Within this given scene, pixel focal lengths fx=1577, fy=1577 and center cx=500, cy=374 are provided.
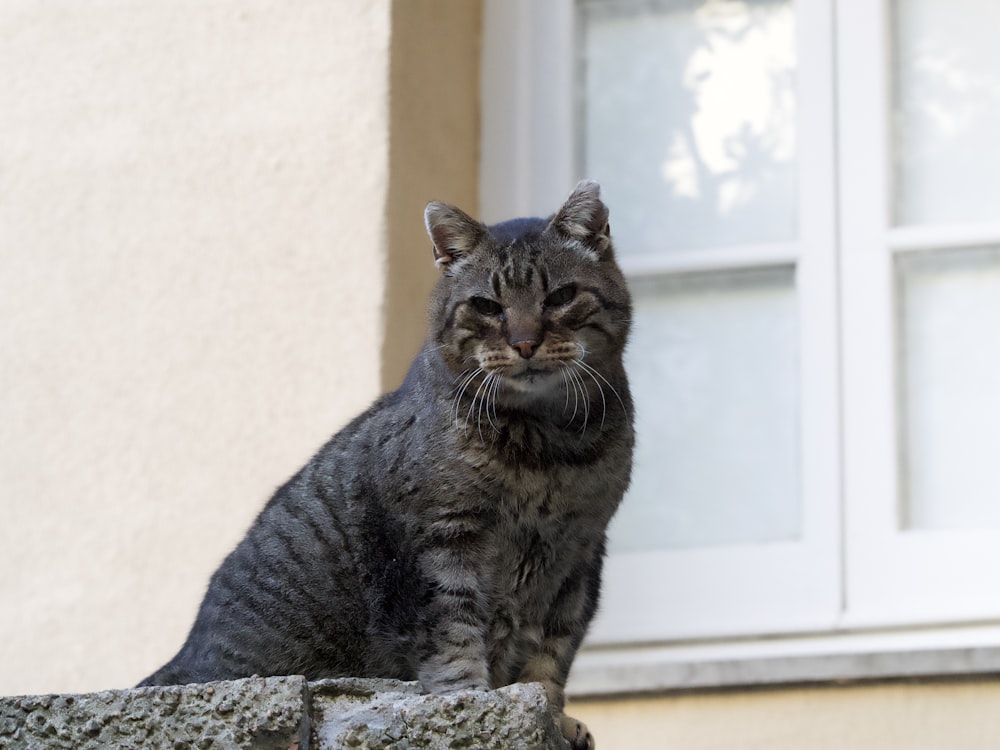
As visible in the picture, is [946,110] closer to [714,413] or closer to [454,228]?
[714,413]

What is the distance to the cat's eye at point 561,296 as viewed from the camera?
9.38 feet

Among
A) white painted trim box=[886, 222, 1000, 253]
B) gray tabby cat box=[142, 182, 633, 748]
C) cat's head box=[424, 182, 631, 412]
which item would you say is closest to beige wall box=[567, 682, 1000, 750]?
gray tabby cat box=[142, 182, 633, 748]

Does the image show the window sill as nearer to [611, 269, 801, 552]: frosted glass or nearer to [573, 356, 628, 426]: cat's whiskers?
[611, 269, 801, 552]: frosted glass

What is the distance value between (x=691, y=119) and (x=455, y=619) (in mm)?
2485

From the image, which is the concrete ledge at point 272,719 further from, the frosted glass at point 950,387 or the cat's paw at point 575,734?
the frosted glass at point 950,387

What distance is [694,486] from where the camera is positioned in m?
4.54

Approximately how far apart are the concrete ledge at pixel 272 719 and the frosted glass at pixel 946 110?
2783 mm

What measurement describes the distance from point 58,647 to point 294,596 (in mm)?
1633

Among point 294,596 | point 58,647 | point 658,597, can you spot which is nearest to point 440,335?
point 294,596

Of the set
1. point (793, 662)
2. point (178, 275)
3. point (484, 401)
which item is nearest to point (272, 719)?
point (484, 401)

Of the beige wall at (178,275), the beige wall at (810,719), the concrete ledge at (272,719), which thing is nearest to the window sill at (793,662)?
the beige wall at (810,719)

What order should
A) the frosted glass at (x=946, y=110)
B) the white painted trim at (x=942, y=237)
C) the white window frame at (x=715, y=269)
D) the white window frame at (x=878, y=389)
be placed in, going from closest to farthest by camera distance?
the white window frame at (x=878, y=389) < the white window frame at (x=715, y=269) < the white painted trim at (x=942, y=237) < the frosted glass at (x=946, y=110)

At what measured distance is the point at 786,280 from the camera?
4.56m

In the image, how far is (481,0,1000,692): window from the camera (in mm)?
4250
